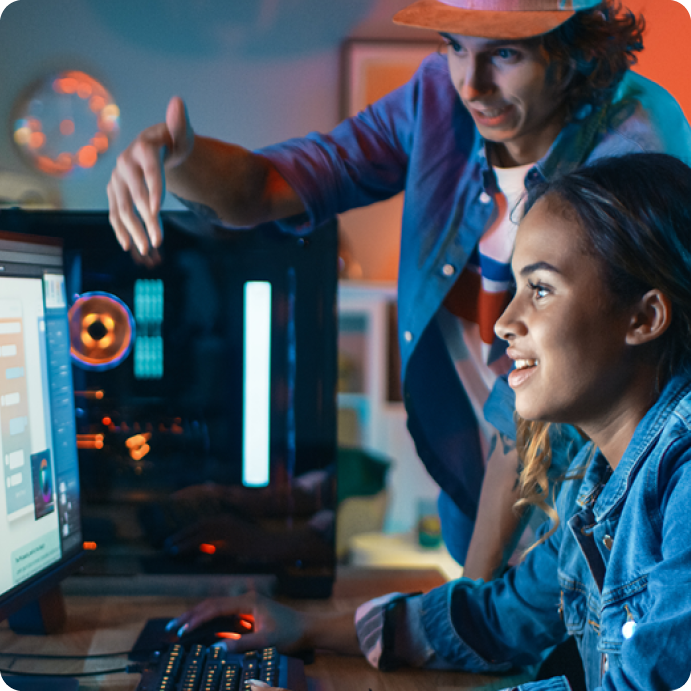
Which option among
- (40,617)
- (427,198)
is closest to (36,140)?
(427,198)

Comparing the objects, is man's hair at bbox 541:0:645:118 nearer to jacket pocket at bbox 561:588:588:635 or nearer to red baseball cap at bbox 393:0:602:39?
red baseball cap at bbox 393:0:602:39

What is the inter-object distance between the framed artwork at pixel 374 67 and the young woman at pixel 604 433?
0.30m

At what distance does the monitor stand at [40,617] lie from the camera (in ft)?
3.01

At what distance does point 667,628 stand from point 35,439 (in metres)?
0.76

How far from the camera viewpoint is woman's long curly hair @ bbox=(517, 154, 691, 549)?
0.73 metres

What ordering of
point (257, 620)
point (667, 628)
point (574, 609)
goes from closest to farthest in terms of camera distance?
1. point (667, 628)
2. point (574, 609)
3. point (257, 620)

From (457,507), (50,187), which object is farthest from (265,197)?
(457,507)

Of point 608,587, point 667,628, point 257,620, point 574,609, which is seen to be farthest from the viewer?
point 257,620

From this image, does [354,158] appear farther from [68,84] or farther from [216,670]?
[216,670]

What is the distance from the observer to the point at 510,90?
36.0 inches

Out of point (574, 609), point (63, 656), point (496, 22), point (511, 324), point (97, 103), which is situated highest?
point (496, 22)

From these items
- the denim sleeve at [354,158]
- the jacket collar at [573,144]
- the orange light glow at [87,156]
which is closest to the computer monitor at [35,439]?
the orange light glow at [87,156]

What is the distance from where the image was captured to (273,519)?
3.37 feet

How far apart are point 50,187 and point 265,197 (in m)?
0.32
